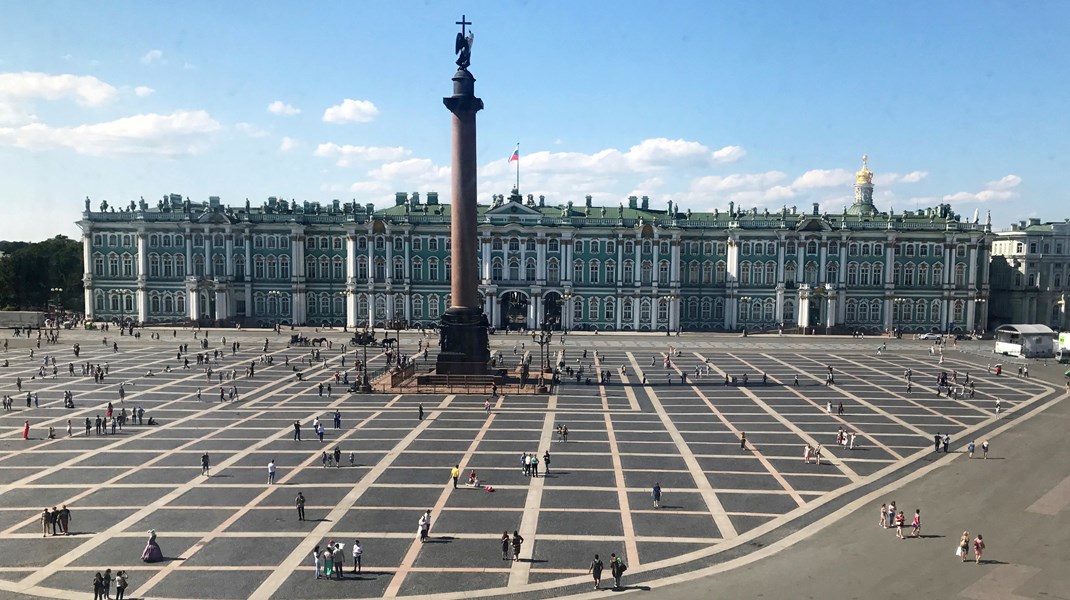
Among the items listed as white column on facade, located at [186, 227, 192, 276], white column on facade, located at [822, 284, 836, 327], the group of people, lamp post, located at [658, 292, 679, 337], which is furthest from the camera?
white column on facade, located at [186, 227, 192, 276]

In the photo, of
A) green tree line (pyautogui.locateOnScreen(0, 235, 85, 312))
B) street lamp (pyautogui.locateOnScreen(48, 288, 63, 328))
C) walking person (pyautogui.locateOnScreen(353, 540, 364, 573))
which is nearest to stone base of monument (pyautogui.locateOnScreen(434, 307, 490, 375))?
walking person (pyautogui.locateOnScreen(353, 540, 364, 573))

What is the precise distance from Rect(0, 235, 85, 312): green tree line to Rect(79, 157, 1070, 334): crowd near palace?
62.5ft

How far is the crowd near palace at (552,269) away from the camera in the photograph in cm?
9212

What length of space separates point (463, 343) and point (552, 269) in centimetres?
4046

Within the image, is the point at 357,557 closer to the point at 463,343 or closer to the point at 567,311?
the point at 463,343

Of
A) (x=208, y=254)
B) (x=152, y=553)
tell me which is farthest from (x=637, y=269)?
(x=152, y=553)

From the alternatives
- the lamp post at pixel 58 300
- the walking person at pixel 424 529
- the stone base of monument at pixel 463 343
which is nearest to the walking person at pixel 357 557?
the walking person at pixel 424 529

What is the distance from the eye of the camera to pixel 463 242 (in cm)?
5212

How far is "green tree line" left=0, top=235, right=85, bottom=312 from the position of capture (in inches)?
4134

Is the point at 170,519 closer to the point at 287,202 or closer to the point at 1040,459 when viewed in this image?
the point at 1040,459

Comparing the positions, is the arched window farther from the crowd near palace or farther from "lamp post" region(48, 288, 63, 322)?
"lamp post" region(48, 288, 63, 322)

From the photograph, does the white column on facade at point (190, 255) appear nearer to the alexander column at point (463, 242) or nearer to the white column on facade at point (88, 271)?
the white column on facade at point (88, 271)

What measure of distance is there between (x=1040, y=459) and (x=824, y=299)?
60702 millimetres

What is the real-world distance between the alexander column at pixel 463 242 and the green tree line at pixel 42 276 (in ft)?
275
